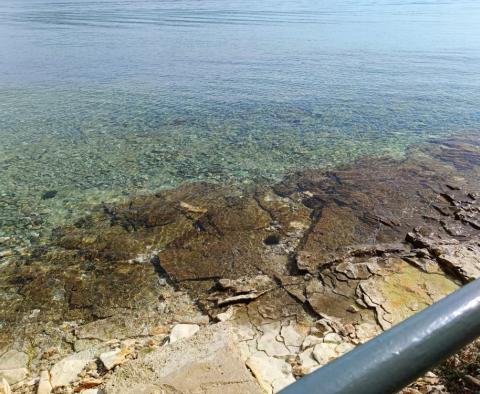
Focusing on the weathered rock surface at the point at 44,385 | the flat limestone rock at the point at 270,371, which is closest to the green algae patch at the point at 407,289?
the flat limestone rock at the point at 270,371

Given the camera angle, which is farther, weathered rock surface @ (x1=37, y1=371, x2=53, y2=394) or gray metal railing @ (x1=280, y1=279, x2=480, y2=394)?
weathered rock surface @ (x1=37, y1=371, x2=53, y2=394)

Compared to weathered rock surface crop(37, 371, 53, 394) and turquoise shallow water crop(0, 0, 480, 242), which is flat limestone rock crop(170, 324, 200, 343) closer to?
weathered rock surface crop(37, 371, 53, 394)

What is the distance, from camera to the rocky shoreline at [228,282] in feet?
12.5

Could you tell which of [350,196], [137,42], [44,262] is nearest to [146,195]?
[44,262]

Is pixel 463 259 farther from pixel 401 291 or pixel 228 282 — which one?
pixel 228 282

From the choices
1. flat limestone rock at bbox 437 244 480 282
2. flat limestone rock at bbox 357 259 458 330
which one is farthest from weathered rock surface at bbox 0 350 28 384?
flat limestone rock at bbox 437 244 480 282

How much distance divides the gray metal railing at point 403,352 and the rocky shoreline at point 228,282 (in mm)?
2295

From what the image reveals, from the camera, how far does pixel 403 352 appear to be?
36.4 inches

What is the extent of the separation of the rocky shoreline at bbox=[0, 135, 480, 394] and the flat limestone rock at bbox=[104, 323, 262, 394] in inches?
0.5

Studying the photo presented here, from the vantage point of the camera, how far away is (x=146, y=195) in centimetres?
792

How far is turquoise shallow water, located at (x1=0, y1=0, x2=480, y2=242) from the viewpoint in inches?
346

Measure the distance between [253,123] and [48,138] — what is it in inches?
219

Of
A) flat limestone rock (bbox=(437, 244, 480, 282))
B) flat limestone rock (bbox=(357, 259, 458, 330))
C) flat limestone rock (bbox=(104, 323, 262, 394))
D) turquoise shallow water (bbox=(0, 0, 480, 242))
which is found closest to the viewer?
flat limestone rock (bbox=(104, 323, 262, 394))

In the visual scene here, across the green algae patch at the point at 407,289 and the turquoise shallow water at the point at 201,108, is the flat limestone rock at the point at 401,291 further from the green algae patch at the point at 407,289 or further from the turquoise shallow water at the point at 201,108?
the turquoise shallow water at the point at 201,108
